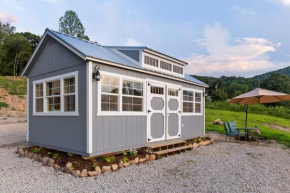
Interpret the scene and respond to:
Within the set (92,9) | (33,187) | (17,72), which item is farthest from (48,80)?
(17,72)

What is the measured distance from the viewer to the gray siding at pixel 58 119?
604 cm

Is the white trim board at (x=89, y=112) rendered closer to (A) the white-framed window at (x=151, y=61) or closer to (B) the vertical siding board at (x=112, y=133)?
(B) the vertical siding board at (x=112, y=133)

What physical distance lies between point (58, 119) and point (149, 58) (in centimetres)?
387

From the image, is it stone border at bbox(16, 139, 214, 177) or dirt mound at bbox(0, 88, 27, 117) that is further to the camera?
dirt mound at bbox(0, 88, 27, 117)

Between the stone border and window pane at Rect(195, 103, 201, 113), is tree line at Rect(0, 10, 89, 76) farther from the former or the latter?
→ the stone border

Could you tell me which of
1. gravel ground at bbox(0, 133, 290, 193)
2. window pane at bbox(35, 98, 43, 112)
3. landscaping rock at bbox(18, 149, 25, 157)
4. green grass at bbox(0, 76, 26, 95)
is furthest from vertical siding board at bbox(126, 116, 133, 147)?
green grass at bbox(0, 76, 26, 95)

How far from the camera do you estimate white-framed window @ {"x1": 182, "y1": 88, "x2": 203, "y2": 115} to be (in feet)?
32.2

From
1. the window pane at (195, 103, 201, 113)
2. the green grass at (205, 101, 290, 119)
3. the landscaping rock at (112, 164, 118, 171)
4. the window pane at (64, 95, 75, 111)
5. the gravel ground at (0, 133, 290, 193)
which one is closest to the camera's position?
the gravel ground at (0, 133, 290, 193)

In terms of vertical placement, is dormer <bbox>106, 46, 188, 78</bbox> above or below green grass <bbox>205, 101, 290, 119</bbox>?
above

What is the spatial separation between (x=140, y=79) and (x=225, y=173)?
3792 mm

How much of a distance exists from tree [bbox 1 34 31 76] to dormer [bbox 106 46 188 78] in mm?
35700

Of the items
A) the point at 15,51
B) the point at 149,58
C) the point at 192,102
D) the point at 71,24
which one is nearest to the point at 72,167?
the point at 149,58

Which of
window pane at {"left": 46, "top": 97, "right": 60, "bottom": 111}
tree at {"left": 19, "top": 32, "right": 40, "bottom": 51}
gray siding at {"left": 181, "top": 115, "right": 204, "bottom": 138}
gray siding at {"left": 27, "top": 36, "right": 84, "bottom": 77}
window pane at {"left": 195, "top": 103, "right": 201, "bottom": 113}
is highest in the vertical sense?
tree at {"left": 19, "top": 32, "right": 40, "bottom": 51}

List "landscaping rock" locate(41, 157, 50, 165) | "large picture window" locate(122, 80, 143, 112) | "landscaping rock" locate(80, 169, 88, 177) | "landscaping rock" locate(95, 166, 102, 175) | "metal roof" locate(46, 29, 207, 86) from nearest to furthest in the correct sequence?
"landscaping rock" locate(80, 169, 88, 177)
"landscaping rock" locate(95, 166, 102, 175)
"metal roof" locate(46, 29, 207, 86)
"landscaping rock" locate(41, 157, 50, 165)
"large picture window" locate(122, 80, 143, 112)
